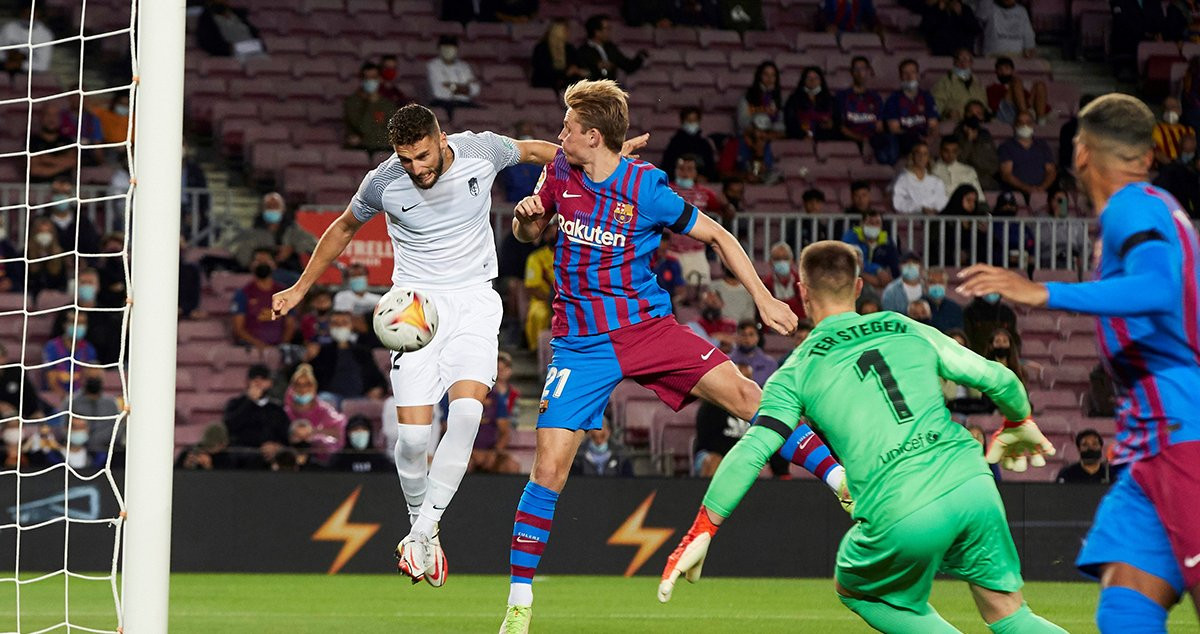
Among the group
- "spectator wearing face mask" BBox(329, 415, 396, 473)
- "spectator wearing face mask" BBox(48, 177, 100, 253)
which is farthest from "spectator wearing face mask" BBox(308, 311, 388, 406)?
"spectator wearing face mask" BBox(48, 177, 100, 253)

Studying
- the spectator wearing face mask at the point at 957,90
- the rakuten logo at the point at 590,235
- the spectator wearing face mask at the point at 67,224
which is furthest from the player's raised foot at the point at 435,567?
the spectator wearing face mask at the point at 957,90

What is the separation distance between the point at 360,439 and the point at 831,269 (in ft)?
26.6

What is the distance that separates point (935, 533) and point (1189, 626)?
169 inches

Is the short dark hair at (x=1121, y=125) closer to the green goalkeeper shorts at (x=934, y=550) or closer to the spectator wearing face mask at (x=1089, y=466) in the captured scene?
the green goalkeeper shorts at (x=934, y=550)

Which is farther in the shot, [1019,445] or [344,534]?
[344,534]

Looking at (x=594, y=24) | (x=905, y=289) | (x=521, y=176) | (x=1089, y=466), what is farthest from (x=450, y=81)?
(x=1089, y=466)

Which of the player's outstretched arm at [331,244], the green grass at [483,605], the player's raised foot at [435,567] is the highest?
the player's outstretched arm at [331,244]

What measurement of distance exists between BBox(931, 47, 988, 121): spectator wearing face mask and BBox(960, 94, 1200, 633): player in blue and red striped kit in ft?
42.7

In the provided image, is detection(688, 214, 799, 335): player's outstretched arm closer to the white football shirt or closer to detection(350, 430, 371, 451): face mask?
the white football shirt

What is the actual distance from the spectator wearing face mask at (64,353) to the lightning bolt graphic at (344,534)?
2.58 m

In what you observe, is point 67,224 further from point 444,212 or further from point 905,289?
point 444,212

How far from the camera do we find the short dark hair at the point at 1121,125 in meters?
4.43

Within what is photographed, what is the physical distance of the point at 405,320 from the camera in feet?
23.4

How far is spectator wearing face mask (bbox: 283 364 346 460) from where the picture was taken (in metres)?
12.6
